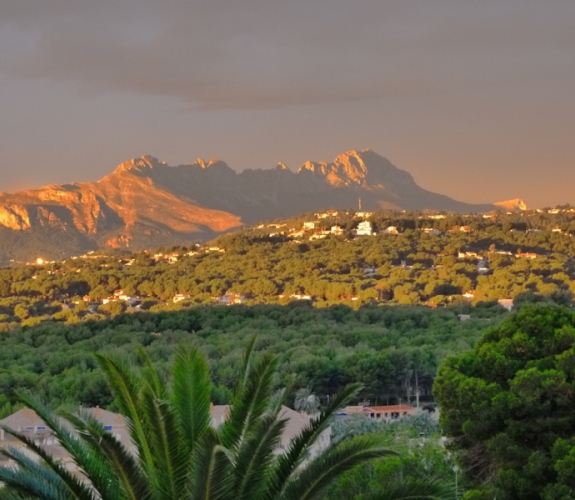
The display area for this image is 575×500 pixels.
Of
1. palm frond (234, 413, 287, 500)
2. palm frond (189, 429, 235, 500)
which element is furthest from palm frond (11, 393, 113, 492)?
palm frond (234, 413, 287, 500)

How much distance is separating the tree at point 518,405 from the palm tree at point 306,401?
597 inches

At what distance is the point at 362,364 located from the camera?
1369 inches

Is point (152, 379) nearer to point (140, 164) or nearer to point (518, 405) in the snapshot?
point (518, 405)

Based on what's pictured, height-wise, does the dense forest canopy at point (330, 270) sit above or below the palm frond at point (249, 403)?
below

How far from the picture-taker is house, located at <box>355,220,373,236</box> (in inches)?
3673

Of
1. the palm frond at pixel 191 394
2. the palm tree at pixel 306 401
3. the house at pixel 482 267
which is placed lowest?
the palm tree at pixel 306 401

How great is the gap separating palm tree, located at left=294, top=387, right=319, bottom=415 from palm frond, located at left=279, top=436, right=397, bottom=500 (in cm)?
2150

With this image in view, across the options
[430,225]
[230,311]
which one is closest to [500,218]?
[430,225]

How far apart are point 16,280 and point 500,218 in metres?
41.2

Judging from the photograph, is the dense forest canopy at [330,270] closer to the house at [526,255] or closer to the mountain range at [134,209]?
the house at [526,255]

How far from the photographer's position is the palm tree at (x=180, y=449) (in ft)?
28.7

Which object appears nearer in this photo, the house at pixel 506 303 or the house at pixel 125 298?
the house at pixel 506 303

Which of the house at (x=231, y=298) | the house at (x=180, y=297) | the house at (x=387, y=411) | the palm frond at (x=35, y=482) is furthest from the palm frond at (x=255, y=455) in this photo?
the house at (x=180, y=297)

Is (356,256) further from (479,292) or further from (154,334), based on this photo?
(154,334)
